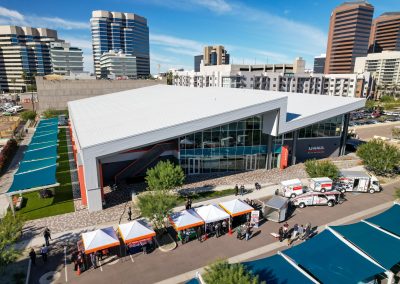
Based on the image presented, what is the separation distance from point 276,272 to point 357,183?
69.2 ft

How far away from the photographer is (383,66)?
546ft

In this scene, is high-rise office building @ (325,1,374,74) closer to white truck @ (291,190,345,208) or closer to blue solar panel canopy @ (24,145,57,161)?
white truck @ (291,190,345,208)

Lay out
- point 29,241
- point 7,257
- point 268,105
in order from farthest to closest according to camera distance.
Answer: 1. point 268,105
2. point 29,241
3. point 7,257

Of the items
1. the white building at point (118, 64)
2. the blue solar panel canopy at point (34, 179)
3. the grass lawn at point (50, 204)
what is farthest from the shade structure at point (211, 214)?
the white building at point (118, 64)

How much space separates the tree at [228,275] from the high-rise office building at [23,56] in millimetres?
160182

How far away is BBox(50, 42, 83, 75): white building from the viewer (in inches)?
5723

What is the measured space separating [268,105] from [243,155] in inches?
291

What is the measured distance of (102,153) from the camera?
25.3 meters

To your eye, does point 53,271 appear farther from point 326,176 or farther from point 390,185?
point 390,185

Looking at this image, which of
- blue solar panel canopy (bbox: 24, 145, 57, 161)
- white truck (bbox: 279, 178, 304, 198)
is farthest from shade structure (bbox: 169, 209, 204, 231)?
blue solar panel canopy (bbox: 24, 145, 57, 161)

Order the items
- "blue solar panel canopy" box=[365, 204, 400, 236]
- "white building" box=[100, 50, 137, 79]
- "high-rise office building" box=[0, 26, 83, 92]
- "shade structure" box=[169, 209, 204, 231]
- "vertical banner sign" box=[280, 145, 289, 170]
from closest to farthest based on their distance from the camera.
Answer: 1. "blue solar panel canopy" box=[365, 204, 400, 236]
2. "shade structure" box=[169, 209, 204, 231]
3. "vertical banner sign" box=[280, 145, 289, 170]
4. "high-rise office building" box=[0, 26, 83, 92]
5. "white building" box=[100, 50, 137, 79]

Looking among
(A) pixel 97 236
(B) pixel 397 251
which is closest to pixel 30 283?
(A) pixel 97 236

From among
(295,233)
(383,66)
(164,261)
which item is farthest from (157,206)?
Result: (383,66)

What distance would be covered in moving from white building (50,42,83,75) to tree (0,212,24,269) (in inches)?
5662
